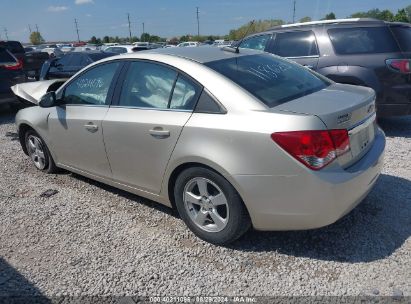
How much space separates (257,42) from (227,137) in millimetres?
5008

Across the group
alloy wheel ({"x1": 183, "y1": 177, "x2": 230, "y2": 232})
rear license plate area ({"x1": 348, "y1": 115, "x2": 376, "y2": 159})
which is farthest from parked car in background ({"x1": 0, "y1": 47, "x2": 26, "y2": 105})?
rear license plate area ({"x1": 348, "y1": 115, "x2": 376, "y2": 159})

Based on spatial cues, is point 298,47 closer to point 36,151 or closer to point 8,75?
point 36,151

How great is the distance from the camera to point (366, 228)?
3.27 metres

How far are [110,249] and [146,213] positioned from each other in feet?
2.20

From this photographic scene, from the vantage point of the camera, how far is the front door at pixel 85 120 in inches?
149

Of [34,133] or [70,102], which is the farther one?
[34,133]

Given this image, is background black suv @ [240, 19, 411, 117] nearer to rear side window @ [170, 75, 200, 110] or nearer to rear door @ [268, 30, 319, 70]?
rear door @ [268, 30, 319, 70]

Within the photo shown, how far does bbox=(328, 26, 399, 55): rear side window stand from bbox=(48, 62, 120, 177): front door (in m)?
3.93

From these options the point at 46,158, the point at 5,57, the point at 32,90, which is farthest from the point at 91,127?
the point at 5,57

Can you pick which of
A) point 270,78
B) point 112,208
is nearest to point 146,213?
point 112,208

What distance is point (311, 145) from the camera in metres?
2.53

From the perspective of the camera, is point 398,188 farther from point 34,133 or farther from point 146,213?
point 34,133

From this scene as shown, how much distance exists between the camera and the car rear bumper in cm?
258

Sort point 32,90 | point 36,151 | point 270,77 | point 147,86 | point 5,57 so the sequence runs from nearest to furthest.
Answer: point 270,77, point 147,86, point 36,151, point 32,90, point 5,57
